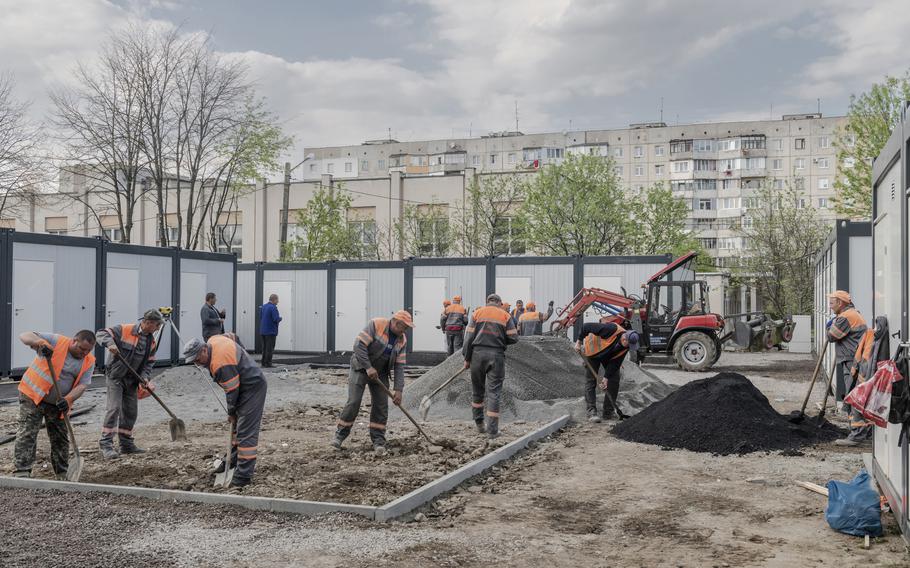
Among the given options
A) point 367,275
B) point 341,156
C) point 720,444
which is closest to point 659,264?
point 367,275

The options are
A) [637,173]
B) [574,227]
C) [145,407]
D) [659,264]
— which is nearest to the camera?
[145,407]

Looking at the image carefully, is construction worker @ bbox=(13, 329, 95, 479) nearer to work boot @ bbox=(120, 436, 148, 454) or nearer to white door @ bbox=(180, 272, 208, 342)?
work boot @ bbox=(120, 436, 148, 454)

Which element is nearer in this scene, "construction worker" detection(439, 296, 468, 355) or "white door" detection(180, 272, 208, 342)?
"construction worker" detection(439, 296, 468, 355)

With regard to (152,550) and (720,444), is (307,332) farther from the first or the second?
(152,550)

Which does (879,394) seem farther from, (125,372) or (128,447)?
(128,447)

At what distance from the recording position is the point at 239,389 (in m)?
7.69

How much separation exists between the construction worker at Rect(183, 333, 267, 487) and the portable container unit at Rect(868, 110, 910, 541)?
531cm

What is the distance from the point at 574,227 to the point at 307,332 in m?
14.8

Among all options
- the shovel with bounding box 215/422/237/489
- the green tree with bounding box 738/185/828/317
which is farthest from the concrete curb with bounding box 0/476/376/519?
the green tree with bounding box 738/185/828/317

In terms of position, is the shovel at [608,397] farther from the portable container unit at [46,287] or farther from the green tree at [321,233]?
the green tree at [321,233]

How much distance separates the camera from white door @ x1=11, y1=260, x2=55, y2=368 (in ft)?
54.5

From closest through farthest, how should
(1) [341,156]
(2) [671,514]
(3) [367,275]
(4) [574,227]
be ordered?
(2) [671,514], (3) [367,275], (4) [574,227], (1) [341,156]

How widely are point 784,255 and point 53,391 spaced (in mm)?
34444

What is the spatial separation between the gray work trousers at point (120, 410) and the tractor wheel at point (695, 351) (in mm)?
14192
